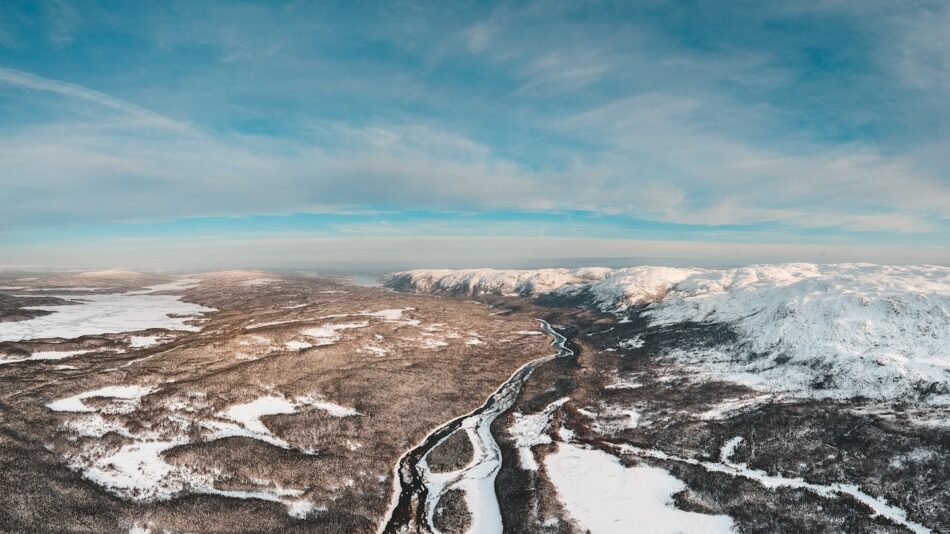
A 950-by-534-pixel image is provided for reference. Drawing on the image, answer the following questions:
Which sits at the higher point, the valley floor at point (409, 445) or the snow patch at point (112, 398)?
the snow patch at point (112, 398)

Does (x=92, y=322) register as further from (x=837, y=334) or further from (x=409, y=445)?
(x=837, y=334)

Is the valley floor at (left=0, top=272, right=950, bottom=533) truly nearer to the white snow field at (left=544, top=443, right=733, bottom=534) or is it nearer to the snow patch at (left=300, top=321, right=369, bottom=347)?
the white snow field at (left=544, top=443, right=733, bottom=534)

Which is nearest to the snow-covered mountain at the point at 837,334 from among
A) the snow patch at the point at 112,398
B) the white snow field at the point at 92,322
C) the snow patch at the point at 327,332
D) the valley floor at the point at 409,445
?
the valley floor at the point at 409,445

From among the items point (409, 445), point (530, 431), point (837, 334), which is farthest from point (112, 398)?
point (837, 334)

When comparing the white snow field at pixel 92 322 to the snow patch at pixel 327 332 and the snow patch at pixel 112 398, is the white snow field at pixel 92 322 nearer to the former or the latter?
the snow patch at pixel 327 332

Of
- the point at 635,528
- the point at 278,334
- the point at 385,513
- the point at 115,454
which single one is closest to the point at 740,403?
the point at 635,528

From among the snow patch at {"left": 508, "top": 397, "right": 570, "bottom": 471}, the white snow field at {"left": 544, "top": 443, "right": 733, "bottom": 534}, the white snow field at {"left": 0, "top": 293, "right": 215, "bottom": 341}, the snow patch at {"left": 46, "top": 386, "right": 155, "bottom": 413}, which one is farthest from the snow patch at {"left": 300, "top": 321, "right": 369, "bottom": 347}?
the white snow field at {"left": 544, "top": 443, "right": 733, "bottom": 534}

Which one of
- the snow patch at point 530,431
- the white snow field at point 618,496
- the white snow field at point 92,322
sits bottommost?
the snow patch at point 530,431

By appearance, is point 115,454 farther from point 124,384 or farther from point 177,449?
point 124,384
